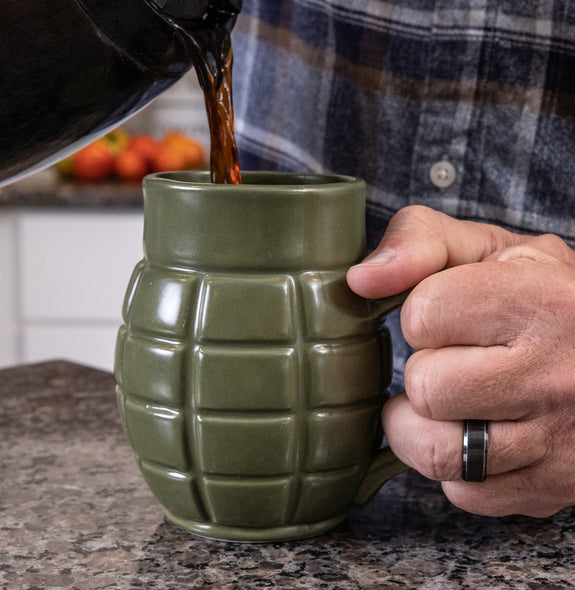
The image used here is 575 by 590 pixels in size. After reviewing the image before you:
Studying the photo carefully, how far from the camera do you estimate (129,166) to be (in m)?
2.71

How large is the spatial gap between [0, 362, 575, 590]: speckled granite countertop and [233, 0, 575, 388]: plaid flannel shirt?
329 millimetres

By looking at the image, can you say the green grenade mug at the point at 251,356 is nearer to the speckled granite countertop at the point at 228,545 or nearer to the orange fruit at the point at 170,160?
the speckled granite countertop at the point at 228,545

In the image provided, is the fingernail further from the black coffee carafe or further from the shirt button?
the shirt button

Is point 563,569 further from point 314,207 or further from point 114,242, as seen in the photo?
point 114,242

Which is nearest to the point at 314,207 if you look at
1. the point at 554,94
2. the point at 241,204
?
the point at 241,204

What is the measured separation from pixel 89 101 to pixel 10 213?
6.37ft

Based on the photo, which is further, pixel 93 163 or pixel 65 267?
pixel 93 163

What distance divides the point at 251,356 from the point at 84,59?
0.21 metres

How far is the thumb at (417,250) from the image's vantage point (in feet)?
1.71

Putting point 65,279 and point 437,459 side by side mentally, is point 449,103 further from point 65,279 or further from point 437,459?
point 65,279

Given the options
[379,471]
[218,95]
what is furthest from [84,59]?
[379,471]

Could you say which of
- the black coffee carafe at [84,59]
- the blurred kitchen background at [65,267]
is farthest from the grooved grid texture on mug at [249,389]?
the blurred kitchen background at [65,267]

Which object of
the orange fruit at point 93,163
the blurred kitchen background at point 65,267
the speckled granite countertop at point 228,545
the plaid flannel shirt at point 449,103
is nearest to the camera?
the speckled granite countertop at point 228,545

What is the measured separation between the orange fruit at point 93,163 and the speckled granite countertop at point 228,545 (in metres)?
2.11
